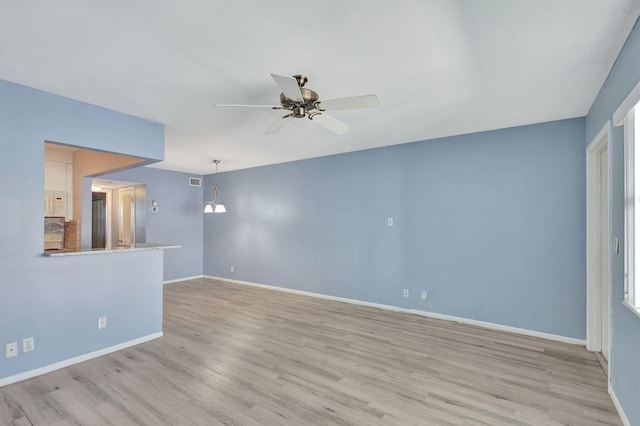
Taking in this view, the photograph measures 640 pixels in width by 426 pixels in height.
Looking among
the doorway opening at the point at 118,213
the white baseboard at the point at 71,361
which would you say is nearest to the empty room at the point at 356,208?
the white baseboard at the point at 71,361

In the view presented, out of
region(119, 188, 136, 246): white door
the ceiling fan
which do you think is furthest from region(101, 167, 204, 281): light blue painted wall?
the ceiling fan

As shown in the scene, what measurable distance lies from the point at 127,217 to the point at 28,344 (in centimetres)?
450

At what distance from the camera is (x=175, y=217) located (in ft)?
22.3

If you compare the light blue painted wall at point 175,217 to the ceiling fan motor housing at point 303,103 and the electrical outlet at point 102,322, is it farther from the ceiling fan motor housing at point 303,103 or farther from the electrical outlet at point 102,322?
the ceiling fan motor housing at point 303,103

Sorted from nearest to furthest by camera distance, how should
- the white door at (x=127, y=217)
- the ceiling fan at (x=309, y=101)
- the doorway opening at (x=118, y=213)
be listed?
the ceiling fan at (x=309, y=101)
the doorway opening at (x=118, y=213)
the white door at (x=127, y=217)

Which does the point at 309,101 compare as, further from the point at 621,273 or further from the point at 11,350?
the point at 11,350

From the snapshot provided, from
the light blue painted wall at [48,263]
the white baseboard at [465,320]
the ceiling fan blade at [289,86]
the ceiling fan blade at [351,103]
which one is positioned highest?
the ceiling fan blade at [289,86]

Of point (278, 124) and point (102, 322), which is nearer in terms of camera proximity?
point (278, 124)

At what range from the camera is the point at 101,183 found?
241 inches

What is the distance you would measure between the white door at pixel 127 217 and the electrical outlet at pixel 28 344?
4106 mm

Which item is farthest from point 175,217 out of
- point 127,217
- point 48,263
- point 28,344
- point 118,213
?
point 28,344

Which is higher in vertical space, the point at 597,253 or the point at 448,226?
the point at 448,226

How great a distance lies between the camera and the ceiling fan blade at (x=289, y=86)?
75.2 inches

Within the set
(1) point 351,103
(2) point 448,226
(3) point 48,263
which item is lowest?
(3) point 48,263
